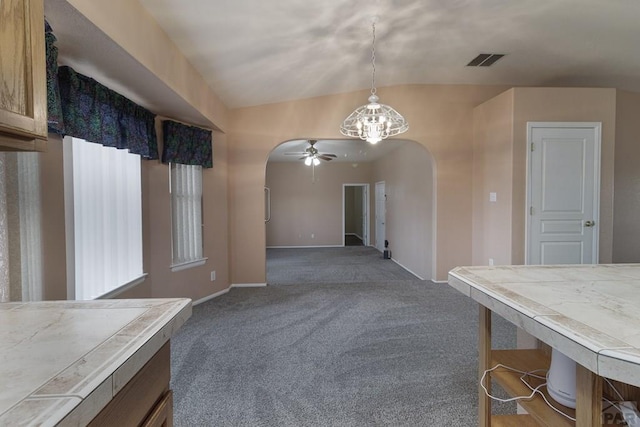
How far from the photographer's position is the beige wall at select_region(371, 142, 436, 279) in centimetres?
478

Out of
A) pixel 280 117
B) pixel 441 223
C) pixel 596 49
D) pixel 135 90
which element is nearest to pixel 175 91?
pixel 135 90

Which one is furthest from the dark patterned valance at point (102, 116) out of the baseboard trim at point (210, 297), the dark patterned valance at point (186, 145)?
the baseboard trim at point (210, 297)

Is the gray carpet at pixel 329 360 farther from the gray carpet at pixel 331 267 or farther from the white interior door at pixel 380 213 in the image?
the white interior door at pixel 380 213

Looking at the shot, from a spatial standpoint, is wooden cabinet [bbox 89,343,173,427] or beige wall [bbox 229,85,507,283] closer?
wooden cabinet [bbox 89,343,173,427]

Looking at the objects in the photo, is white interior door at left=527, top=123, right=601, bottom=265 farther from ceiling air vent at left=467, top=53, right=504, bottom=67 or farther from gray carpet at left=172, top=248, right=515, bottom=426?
gray carpet at left=172, top=248, right=515, bottom=426

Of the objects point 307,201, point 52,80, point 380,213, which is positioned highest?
point 52,80

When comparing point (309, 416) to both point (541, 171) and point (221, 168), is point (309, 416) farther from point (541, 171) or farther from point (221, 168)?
point (541, 171)

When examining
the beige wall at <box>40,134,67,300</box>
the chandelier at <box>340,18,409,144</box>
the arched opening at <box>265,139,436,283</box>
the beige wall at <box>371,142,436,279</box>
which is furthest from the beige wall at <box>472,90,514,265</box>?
the beige wall at <box>40,134,67,300</box>

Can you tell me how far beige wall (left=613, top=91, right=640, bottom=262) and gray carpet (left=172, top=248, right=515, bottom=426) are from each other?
246 cm

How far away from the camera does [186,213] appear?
3674 mm

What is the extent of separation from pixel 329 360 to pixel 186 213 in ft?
7.75

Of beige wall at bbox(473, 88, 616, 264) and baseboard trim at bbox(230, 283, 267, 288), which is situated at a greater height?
beige wall at bbox(473, 88, 616, 264)

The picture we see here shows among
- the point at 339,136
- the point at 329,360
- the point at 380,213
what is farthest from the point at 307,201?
the point at 329,360

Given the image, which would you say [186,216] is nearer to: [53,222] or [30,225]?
[53,222]
